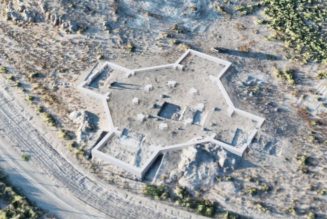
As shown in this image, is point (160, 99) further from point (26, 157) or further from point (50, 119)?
point (26, 157)

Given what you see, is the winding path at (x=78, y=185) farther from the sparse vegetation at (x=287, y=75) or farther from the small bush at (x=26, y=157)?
the sparse vegetation at (x=287, y=75)

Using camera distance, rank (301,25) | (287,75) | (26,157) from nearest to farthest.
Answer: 1. (26,157)
2. (287,75)
3. (301,25)

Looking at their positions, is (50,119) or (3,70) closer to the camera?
(50,119)

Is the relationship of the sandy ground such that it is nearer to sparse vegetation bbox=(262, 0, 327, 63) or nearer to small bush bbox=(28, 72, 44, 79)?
small bush bbox=(28, 72, 44, 79)

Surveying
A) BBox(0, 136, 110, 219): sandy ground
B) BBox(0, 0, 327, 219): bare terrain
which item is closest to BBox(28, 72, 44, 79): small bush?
BBox(0, 0, 327, 219): bare terrain

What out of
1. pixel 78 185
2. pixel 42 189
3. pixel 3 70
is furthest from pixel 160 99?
pixel 3 70


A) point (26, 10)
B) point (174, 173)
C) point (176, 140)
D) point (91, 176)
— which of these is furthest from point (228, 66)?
point (26, 10)

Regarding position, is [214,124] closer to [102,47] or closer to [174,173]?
[174,173]

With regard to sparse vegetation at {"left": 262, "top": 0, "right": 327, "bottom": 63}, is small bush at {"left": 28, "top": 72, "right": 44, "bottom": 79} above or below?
above

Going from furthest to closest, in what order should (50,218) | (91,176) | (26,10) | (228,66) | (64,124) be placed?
(26,10), (228,66), (64,124), (91,176), (50,218)

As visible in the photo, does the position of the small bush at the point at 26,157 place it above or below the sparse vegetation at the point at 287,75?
above

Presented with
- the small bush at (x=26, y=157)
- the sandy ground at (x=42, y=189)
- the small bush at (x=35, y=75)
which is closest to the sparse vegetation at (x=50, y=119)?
the small bush at (x=26, y=157)
